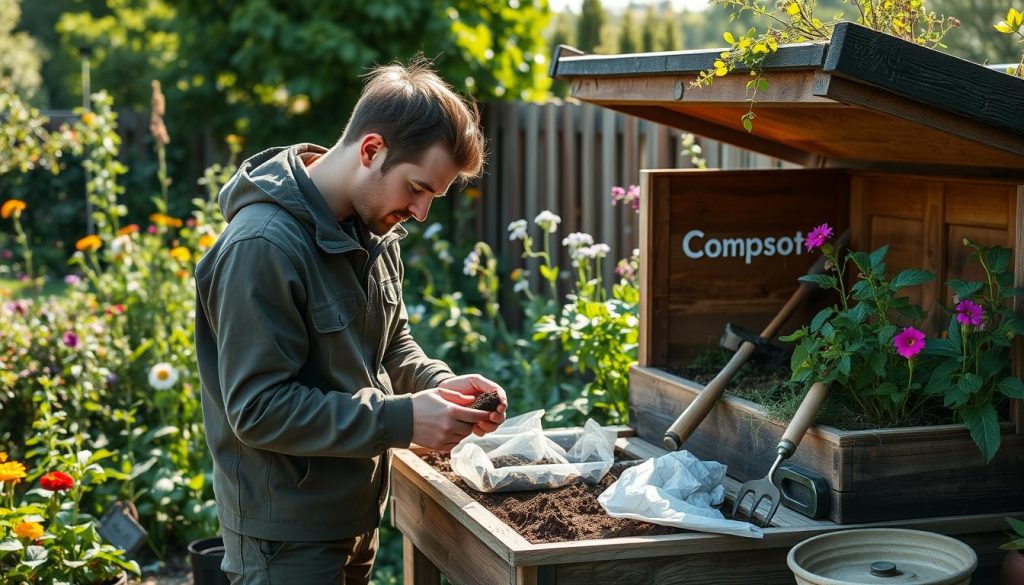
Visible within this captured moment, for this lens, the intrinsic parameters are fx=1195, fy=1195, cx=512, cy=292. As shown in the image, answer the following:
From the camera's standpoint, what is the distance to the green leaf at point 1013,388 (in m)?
2.39

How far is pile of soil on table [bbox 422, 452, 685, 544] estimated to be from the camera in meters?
2.46

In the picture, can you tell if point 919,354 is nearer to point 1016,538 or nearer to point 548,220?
point 1016,538

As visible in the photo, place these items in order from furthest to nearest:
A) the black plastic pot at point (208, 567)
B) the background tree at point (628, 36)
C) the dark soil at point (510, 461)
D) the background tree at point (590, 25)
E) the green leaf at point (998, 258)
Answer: the background tree at point (628, 36), the background tree at point (590, 25), the black plastic pot at point (208, 567), the dark soil at point (510, 461), the green leaf at point (998, 258)

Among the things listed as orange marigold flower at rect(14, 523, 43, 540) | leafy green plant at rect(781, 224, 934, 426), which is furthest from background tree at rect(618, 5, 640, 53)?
leafy green plant at rect(781, 224, 934, 426)

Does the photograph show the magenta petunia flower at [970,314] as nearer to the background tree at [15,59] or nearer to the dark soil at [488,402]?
the dark soil at [488,402]

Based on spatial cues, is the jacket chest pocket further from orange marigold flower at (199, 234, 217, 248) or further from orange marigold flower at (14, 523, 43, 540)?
orange marigold flower at (199, 234, 217, 248)

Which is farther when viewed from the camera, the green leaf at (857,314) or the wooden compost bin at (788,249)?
the green leaf at (857,314)

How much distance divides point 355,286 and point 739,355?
1023 mm

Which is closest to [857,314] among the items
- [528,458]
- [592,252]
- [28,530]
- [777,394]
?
[777,394]

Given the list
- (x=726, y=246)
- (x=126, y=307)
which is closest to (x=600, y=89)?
(x=726, y=246)

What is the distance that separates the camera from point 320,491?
2543mm

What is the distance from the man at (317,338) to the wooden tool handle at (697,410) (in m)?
0.45

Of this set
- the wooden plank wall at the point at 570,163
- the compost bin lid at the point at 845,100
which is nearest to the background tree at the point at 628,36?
the wooden plank wall at the point at 570,163

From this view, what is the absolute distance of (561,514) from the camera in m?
2.58
